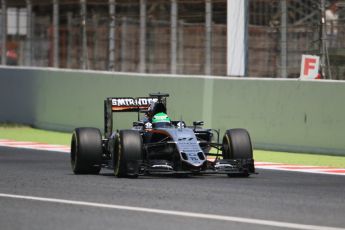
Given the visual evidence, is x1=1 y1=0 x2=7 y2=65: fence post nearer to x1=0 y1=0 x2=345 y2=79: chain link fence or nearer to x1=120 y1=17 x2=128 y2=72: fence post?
x1=0 y1=0 x2=345 y2=79: chain link fence

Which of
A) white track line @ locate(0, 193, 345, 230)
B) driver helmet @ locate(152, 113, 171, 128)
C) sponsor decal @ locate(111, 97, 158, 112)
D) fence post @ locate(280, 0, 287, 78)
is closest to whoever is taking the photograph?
white track line @ locate(0, 193, 345, 230)

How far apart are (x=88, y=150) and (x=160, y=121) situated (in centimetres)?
105

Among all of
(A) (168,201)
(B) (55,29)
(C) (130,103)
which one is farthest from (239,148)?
(B) (55,29)

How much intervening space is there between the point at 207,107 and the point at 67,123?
4.47 m

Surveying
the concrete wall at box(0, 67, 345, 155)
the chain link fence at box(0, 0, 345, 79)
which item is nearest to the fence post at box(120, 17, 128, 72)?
the chain link fence at box(0, 0, 345, 79)

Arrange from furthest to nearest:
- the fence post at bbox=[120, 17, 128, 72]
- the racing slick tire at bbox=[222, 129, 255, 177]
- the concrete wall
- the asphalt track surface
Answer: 1. the fence post at bbox=[120, 17, 128, 72]
2. the concrete wall
3. the racing slick tire at bbox=[222, 129, 255, 177]
4. the asphalt track surface

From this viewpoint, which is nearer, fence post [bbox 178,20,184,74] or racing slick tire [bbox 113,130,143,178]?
racing slick tire [bbox 113,130,143,178]

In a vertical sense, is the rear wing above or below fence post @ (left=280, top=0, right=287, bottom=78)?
below

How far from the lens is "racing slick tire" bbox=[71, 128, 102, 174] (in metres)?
16.5

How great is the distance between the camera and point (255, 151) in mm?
21953

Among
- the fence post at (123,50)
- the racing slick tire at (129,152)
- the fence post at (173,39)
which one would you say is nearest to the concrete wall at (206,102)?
the fence post at (173,39)

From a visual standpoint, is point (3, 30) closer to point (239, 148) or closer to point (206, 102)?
point (206, 102)

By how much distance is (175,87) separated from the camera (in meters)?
23.8


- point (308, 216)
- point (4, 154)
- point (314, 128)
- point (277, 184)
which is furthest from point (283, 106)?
point (308, 216)
